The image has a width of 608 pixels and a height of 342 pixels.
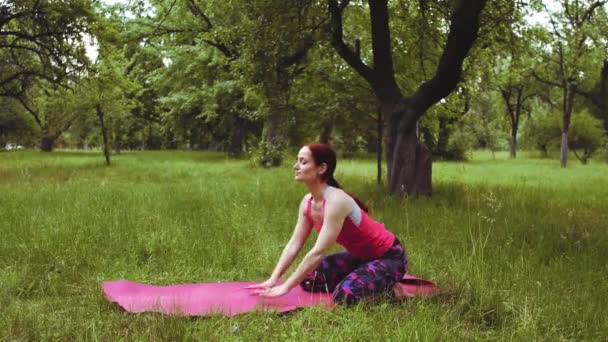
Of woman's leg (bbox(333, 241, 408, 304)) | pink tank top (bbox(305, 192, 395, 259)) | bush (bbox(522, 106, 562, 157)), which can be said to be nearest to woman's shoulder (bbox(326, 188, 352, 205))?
pink tank top (bbox(305, 192, 395, 259))

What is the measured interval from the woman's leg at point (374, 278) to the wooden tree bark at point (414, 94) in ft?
17.6

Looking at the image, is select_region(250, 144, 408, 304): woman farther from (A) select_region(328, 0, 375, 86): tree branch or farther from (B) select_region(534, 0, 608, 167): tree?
(B) select_region(534, 0, 608, 167): tree

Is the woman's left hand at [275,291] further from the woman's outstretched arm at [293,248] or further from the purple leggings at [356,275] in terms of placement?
the purple leggings at [356,275]

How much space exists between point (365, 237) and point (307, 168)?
824 millimetres

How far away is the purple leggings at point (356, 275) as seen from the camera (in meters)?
4.07

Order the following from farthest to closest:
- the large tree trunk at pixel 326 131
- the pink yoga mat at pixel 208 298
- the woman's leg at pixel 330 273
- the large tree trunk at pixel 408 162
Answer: the large tree trunk at pixel 326 131 → the large tree trunk at pixel 408 162 → the woman's leg at pixel 330 273 → the pink yoga mat at pixel 208 298

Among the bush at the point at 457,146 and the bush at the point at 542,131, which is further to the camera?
the bush at the point at 542,131

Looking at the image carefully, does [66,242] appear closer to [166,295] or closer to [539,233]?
[166,295]

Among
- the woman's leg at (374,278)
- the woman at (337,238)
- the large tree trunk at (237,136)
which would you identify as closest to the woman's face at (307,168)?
the woman at (337,238)

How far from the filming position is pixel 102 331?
350 cm

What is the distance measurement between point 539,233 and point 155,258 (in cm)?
488

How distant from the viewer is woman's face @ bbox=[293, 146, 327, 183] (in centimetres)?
409

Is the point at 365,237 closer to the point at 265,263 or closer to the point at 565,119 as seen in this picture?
the point at 265,263

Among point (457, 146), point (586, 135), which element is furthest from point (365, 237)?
point (586, 135)
